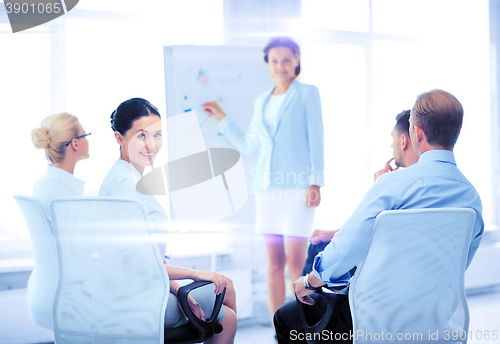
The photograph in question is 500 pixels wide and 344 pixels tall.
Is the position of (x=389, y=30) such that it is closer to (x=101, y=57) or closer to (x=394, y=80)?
(x=394, y=80)

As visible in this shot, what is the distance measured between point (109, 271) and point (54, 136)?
972 mm

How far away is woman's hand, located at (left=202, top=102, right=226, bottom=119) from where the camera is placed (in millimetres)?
2833

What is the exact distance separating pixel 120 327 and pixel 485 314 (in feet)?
8.82

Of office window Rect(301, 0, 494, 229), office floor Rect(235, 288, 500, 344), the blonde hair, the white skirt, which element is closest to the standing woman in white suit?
the white skirt

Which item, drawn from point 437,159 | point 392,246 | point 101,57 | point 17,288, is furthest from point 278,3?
point 17,288

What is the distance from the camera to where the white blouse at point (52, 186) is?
1672mm

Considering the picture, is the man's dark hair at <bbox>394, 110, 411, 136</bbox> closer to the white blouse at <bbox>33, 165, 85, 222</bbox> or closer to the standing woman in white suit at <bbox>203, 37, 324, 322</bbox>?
the standing woman in white suit at <bbox>203, 37, 324, 322</bbox>

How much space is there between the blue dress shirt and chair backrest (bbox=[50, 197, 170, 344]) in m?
0.55

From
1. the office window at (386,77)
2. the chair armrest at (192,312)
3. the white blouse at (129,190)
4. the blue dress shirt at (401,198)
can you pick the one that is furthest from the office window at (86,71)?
the blue dress shirt at (401,198)

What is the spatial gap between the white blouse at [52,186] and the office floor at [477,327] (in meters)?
1.38

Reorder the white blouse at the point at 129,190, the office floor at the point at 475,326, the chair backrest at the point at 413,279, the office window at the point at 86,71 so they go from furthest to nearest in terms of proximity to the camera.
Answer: the office window at the point at 86,71, the office floor at the point at 475,326, the white blouse at the point at 129,190, the chair backrest at the point at 413,279

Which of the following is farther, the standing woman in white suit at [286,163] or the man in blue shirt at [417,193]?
the standing woman in white suit at [286,163]

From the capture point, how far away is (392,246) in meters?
1.19

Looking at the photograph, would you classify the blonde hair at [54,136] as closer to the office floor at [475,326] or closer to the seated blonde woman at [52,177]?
the seated blonde woman at [52,177]
